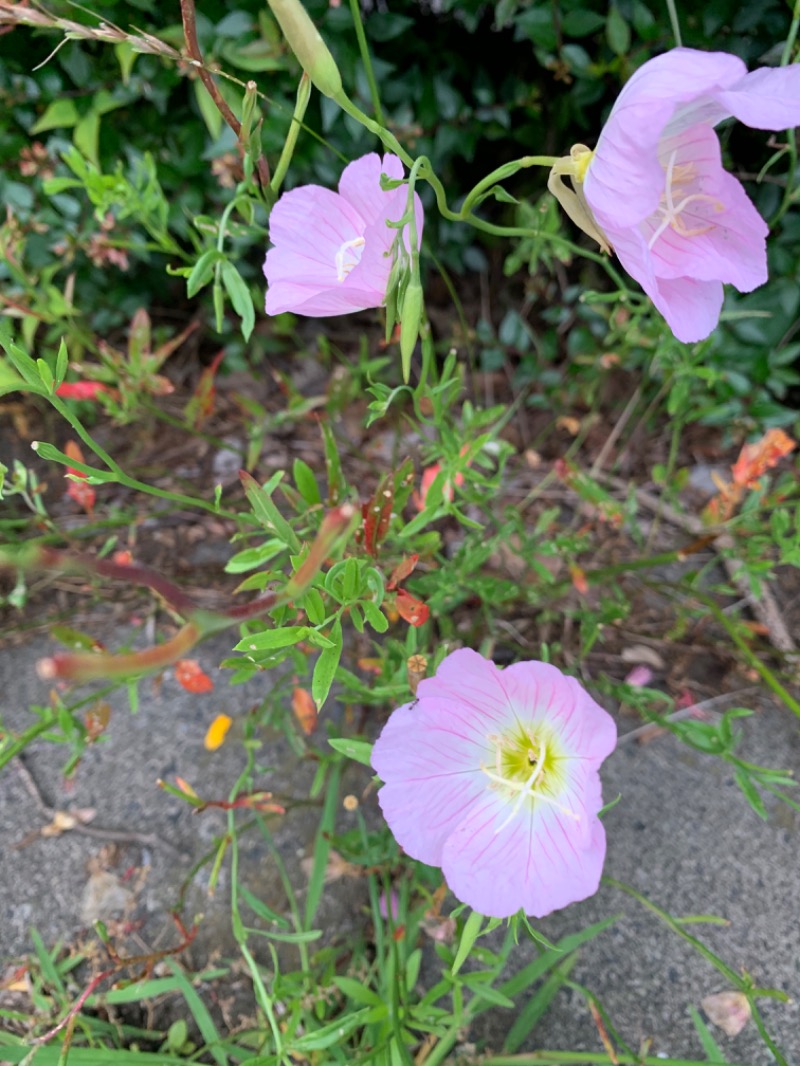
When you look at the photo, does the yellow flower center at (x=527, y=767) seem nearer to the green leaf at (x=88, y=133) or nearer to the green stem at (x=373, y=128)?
the green stem at (x=373, y=128)

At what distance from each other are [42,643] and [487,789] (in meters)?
0.92

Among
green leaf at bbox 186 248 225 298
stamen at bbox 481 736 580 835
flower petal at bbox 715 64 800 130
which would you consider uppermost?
flower petal at bbox 715 64 800 130

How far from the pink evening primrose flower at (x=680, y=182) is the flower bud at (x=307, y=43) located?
0.19 meters

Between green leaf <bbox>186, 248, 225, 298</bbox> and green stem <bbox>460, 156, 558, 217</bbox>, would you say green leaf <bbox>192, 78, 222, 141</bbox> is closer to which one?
green leaf <bbox>186, 248, 225, 298</bbox>

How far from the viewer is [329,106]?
3.99 feet

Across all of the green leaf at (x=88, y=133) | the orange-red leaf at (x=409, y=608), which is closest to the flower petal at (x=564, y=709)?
the orange-red leaf at (x=409, y=608)

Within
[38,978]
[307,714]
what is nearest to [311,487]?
[307,714]

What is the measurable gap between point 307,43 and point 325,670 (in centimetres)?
49

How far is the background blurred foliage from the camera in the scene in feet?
3.86

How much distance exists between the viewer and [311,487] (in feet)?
2.89

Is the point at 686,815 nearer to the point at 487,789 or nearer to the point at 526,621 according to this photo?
the point at 526,621

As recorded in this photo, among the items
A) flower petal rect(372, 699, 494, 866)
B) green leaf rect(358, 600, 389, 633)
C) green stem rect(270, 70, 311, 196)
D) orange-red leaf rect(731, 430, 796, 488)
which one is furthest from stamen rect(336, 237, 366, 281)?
orange-red leaf rect(731, 430, 796, 488)

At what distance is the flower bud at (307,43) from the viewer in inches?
21.4

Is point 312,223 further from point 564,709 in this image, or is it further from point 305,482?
point 564,709
